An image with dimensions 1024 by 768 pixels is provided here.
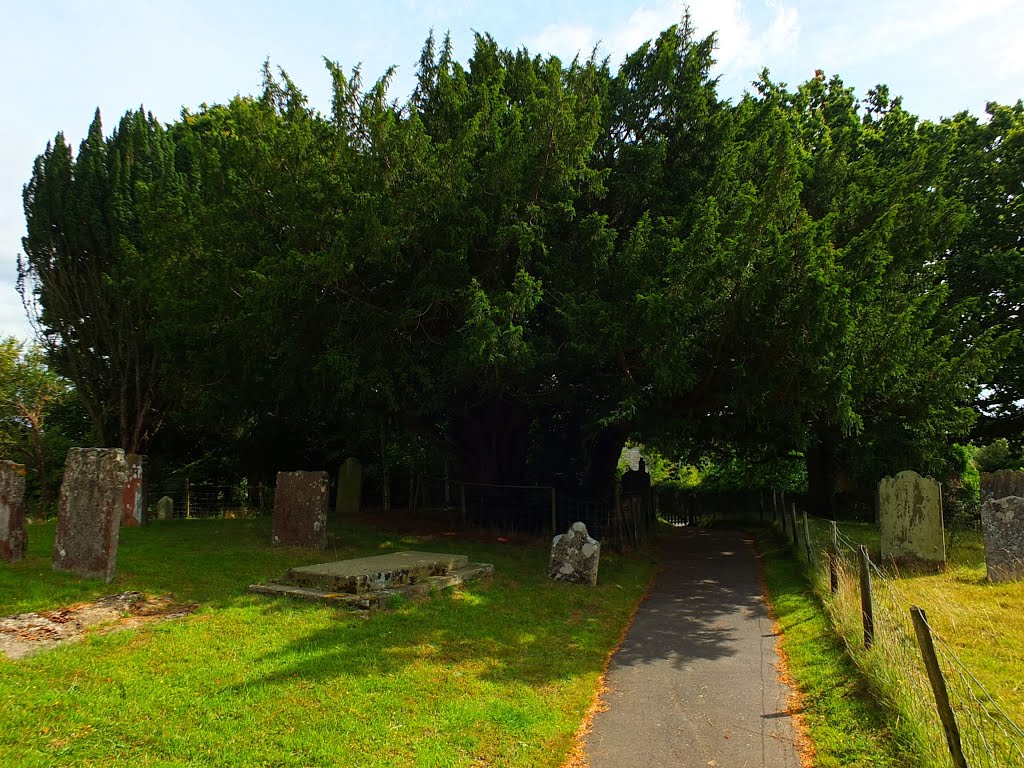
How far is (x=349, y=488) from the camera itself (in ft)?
68.2

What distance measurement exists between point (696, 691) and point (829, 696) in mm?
1287

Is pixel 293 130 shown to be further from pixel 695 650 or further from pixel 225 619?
pixel 695 650

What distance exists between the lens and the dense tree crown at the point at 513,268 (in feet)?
41.0

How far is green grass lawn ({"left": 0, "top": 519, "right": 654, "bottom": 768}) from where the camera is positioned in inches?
192

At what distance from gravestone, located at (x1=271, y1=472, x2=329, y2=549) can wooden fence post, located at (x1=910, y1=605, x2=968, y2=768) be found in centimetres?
1073

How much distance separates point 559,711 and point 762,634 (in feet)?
14.3

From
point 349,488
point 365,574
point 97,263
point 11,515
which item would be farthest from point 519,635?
point 97,263

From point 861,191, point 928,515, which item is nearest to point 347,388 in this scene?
point 928,515

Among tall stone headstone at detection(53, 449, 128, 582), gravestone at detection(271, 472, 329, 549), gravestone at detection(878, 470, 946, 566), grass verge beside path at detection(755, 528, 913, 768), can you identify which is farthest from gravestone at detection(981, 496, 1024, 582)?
tall stone headstone at detection(53, 449, 128, 582)

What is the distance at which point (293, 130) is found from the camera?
13641mm

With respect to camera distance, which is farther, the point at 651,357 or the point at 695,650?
the point at 651,357

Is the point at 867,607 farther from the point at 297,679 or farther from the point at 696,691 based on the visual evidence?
the point at 297,679

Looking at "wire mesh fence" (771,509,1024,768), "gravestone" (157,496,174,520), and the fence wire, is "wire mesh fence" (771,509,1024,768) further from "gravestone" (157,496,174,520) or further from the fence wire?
"gravestone" (157,496,174,520)

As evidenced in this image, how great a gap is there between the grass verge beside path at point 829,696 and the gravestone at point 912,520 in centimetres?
297
